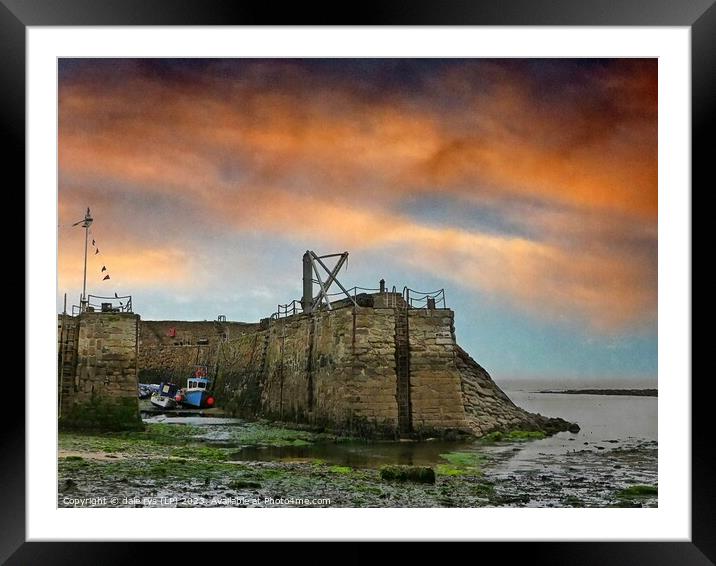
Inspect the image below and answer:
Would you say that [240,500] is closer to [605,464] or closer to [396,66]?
[605,464]

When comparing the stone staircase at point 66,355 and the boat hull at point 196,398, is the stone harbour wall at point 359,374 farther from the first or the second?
the boat hull at point 196,398

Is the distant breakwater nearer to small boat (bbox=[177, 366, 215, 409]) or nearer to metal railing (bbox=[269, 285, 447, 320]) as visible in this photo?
metal railing (bbox=[269, 285, 447, 320])

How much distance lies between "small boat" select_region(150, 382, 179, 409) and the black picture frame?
184 inches

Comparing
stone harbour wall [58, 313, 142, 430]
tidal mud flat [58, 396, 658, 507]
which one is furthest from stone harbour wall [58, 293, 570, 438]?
tidal mud flat [58, 396, 658, 507]

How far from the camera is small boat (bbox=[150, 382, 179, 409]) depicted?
39.5 ft

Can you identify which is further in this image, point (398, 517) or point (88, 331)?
point (88, 331)

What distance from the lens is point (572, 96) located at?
8.87 m

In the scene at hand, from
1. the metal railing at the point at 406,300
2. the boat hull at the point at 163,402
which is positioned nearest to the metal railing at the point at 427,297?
the metal railing at the point at 406,300

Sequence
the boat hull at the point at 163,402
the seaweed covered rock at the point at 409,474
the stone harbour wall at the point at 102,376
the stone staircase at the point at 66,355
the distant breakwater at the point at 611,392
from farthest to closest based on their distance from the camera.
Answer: the boat hull at the point at 163,402 → the stone harbour wall at the point at 102,376 → the stone staircase at the point at 66,355 → the seaweed covered rock at the point at 409,474 → the distant breakwater at the point at 611,392
